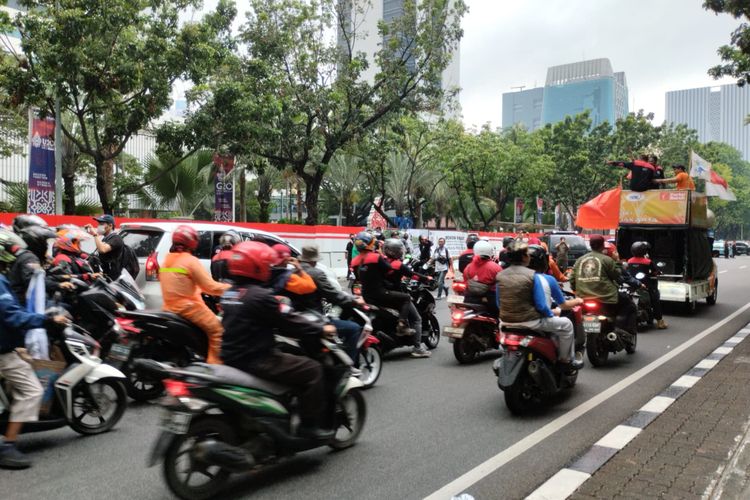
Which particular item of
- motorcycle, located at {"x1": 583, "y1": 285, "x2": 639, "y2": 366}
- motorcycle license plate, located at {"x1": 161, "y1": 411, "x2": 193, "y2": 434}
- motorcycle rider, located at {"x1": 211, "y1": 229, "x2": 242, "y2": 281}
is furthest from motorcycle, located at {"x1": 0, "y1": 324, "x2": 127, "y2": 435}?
motorcycle, located at {"x1": 583, "y1": 285, "x2": 639, "y2": 366}

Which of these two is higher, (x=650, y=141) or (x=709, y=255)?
(x=650, y=141)

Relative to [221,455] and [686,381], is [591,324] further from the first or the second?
[221,455]

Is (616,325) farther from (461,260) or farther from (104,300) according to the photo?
(104,300)

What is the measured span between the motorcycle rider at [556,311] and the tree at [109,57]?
1238cm

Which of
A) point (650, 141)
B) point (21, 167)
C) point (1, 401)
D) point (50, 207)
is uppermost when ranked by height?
point (650, 141)

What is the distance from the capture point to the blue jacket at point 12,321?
421cm

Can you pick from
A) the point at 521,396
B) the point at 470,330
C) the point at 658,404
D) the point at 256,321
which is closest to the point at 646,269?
the point at 470,330

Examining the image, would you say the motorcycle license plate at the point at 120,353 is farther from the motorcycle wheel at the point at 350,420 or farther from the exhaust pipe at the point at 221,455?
the exhaust pipe at the point at 221,455

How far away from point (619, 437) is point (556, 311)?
4.20ft

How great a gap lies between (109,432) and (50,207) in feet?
41.0

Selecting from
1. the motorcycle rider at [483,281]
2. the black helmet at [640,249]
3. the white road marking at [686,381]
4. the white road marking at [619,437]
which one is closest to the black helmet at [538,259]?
the white road marking at [619,437]

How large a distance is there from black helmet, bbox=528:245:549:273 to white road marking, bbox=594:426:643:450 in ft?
5.45

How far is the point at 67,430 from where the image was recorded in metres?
5.30

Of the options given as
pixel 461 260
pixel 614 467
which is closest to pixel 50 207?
pixel 461 260
